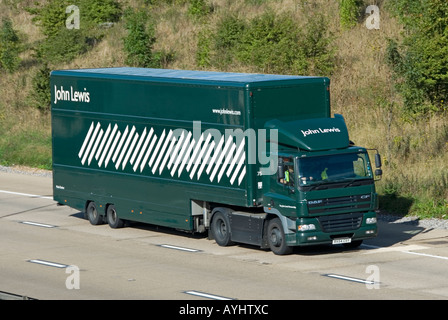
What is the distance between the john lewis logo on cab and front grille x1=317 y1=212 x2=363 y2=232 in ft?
26.2

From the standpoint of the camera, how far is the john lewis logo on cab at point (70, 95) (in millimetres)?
25033

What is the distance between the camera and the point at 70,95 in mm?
25578

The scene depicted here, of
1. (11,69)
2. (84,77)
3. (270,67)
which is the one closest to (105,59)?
(11,69)

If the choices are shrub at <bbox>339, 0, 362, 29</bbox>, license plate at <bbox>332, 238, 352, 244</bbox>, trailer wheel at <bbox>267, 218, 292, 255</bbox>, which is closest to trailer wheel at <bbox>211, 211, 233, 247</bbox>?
trailer wheel at <bbox>267, 218, 292, 255</bbox>

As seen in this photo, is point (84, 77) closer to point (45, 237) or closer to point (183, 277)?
point (45, 237)

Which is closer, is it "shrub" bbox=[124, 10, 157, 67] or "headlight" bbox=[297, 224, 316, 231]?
"headlight" bbox=[297, 224, 316, 231]

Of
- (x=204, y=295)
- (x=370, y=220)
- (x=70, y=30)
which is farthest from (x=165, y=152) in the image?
(x=70, y=30)

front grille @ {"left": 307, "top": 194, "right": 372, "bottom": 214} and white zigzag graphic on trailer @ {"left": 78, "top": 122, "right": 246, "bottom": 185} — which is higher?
white zigzag graphic on trailer @ {"left": 78, "top": 122, "right": 246, "bottom": 185}

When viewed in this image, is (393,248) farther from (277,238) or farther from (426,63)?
(426,63)

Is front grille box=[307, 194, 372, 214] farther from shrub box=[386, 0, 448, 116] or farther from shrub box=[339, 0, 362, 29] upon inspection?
shrub box=[339, 0, 362, 29]

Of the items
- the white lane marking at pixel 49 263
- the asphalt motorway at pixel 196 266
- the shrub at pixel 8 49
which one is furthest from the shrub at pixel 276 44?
the white lane marking at pixel 49 263

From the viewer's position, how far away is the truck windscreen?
66.0 feet

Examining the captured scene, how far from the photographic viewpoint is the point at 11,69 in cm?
5459

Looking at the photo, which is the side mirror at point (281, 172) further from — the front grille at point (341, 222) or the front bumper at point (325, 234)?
the front grille at point (341, 222)
